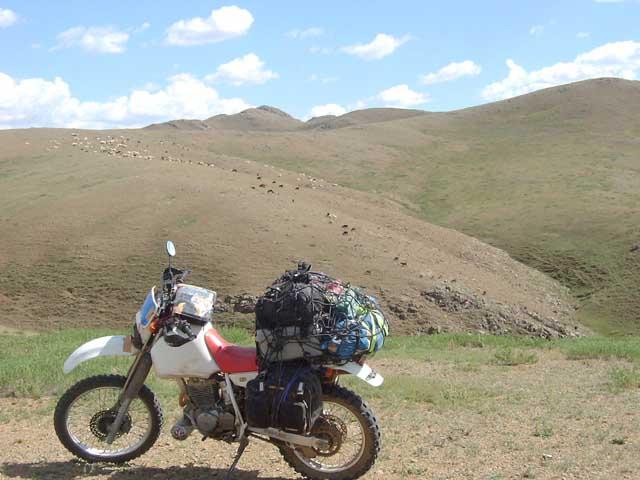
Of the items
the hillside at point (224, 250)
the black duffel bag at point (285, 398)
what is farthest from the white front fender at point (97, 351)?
the hillside at point (224, 250)

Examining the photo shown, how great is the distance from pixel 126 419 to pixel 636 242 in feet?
99.2

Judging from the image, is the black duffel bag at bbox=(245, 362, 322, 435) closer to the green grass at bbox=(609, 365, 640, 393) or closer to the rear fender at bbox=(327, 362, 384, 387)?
the rear fender at bbox=(327, 362, 384, 387)

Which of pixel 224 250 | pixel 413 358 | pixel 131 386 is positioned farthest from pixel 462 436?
pixel 224 250

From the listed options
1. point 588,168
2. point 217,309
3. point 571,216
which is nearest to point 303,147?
point 588,168

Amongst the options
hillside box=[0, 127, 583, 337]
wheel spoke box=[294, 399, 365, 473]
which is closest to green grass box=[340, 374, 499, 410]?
wheel spoke box=[294, 399, 365, 473]

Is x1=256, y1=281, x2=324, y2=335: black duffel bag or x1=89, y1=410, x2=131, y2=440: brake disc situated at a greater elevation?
x1=256, y1=281, x2=324, y2=335: black duffel bag

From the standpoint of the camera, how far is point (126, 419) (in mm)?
6051

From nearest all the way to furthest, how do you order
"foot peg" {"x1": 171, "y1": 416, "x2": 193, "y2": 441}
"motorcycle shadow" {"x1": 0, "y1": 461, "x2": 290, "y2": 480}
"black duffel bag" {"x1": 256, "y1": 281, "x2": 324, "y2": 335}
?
"black duffel bag" {"x1": 256, "y1": 281, "x2": 324, "y2": 335} < "foot peg" {"x1": 171, "y1": 416, "x2": 193, "y2": 441} < "motorcycle shadow" {"x1": 0, "y1": 461, "x2": 290, "y2": 480}

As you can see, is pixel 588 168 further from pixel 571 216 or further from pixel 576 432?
pixel 576 432

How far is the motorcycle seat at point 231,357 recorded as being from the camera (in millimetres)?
5531

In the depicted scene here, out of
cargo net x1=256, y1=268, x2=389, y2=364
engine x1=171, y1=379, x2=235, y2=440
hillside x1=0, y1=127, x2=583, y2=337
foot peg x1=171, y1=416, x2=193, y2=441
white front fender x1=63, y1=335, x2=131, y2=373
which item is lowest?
hillside x1=0, y1=127, x2=583, y2=337

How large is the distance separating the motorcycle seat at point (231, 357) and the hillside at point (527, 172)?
21990mm

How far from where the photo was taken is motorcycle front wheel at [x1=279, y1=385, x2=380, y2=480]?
545 centimetres

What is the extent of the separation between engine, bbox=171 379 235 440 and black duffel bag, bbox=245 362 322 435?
0.26 meters
